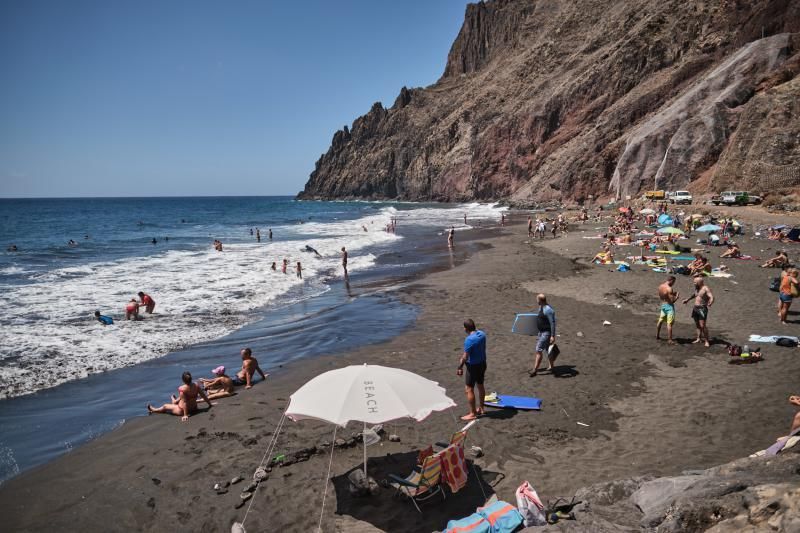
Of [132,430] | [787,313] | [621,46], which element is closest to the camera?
[132,430]

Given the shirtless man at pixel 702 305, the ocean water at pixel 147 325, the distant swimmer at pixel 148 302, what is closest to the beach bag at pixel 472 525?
the ocean water at pixel 147 325

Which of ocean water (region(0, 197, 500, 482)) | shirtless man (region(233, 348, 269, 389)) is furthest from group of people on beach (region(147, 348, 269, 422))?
ocean water (region(0, 197, 500, 482))

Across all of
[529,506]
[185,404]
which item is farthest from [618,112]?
[529,506]

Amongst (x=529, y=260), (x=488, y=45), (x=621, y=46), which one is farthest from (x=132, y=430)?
(x=488, y=45)

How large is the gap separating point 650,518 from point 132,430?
793 centimetres

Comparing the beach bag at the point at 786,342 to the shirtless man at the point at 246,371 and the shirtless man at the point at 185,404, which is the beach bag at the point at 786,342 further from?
the shirtless man at the point at 185,404

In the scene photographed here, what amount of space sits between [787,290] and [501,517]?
10.5m

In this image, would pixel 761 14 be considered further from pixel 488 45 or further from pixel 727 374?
pixel 488 45

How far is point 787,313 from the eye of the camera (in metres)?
11.2

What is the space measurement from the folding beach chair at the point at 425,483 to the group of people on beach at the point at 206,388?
4651mm

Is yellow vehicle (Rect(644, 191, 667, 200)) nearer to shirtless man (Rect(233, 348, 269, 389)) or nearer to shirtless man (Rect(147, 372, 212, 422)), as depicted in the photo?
shirtless man (Rect(233, 348, 269, 389))

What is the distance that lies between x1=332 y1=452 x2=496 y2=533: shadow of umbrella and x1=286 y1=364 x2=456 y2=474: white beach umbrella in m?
0.45

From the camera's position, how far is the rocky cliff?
38.0 m

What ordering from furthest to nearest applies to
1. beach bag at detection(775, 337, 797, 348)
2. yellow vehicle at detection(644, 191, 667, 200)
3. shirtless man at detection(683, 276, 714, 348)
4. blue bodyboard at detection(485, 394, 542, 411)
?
yellow vehicle at detection(644, 191, 667, 200) < shirtless man at detection(683, 276, 714, 348) < beach bag at detection(775, 337, 797, 348) < blue bodyboard at detection(485, 394, 542, 411)
